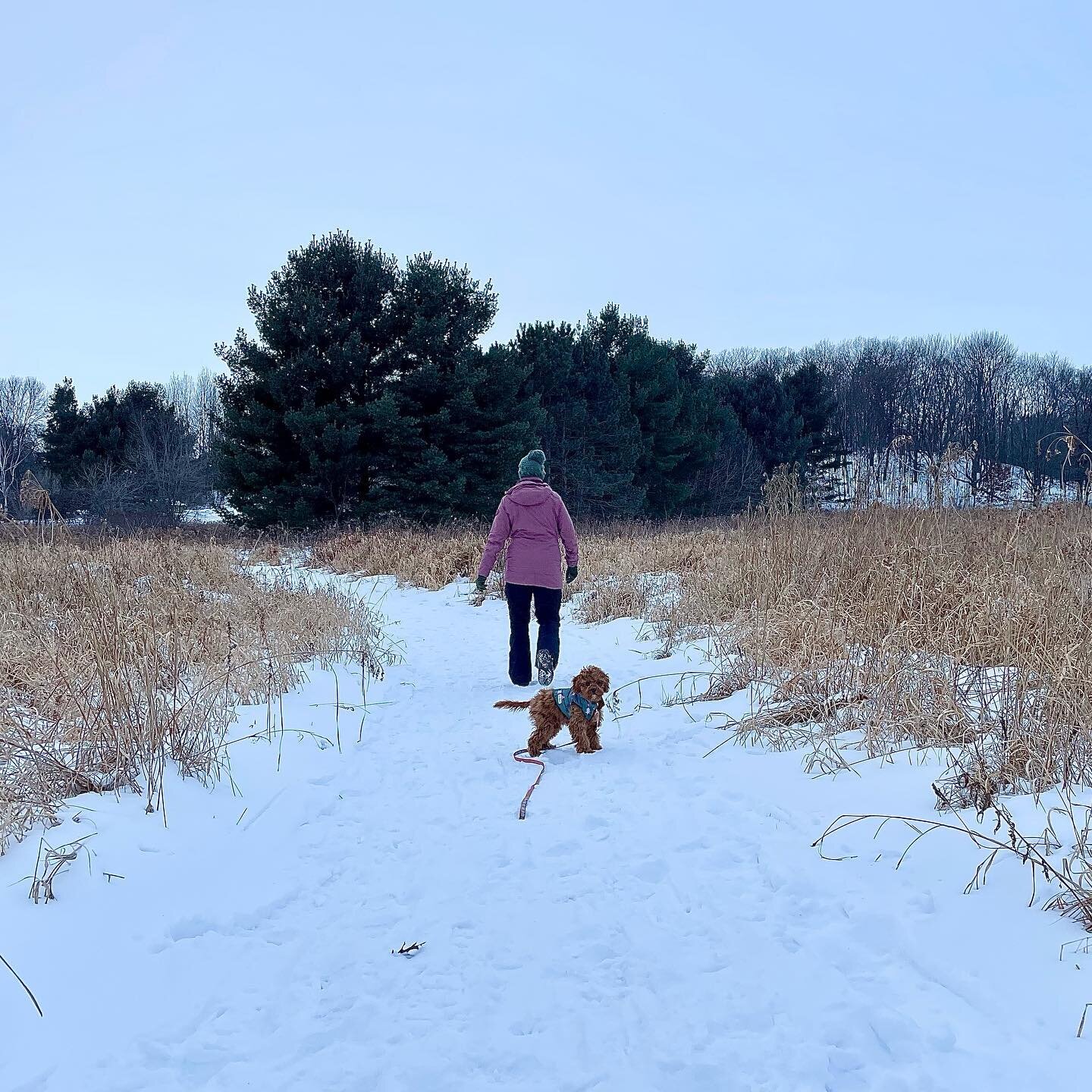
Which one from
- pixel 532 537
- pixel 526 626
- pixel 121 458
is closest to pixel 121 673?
pixel 526 626

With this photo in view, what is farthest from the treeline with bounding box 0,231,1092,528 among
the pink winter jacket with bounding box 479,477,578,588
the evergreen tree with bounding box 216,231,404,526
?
the pink winter jacket with bounding box 479,477,578,588

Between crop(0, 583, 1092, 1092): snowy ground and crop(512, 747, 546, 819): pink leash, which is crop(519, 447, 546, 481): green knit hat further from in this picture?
crop(0, 583, 1092, 1092): snowy ground

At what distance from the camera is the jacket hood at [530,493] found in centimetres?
609

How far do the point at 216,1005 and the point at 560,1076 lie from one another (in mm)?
999

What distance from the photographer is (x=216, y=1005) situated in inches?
80.7

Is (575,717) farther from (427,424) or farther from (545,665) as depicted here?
(427,424)

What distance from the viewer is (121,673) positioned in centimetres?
346

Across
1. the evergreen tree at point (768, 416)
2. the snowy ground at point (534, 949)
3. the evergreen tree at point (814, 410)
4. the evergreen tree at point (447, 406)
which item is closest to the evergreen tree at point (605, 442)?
the evergreen tree at point (447, 406)

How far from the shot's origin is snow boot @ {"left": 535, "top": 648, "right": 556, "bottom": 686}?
5.95 meters

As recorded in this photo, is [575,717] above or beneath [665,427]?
beneath

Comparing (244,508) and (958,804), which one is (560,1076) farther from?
(244,508)

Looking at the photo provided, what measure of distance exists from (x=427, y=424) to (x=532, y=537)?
16.8m

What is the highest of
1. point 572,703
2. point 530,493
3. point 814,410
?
point 814,410

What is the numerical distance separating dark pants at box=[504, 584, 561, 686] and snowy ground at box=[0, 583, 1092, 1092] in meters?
2.31
